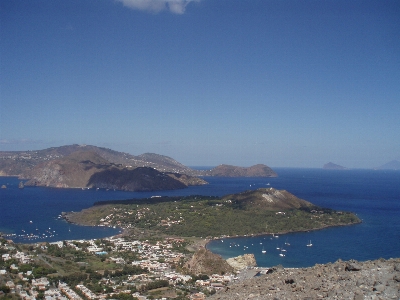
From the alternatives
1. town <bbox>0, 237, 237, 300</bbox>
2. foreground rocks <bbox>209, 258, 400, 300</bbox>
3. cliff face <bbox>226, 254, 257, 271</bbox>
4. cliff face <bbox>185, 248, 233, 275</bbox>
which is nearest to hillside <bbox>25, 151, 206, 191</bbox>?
town <bbox>0, 237, 237, 300</bbox>

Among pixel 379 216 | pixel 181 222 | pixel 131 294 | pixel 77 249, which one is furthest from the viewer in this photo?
pixel 379 216

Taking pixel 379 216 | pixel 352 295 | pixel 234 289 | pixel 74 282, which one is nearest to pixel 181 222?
pixel 74 282

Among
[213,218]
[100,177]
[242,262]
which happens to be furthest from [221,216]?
[100,177]

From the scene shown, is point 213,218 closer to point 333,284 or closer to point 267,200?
point 267,200

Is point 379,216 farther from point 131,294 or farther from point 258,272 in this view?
point 131,294

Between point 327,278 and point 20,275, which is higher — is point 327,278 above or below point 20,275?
above

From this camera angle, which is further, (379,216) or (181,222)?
(379,216)

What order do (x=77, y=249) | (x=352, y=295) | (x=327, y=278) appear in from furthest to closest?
(x=77, y=249) < (x=327, y=278) < (x=352, y=295)
